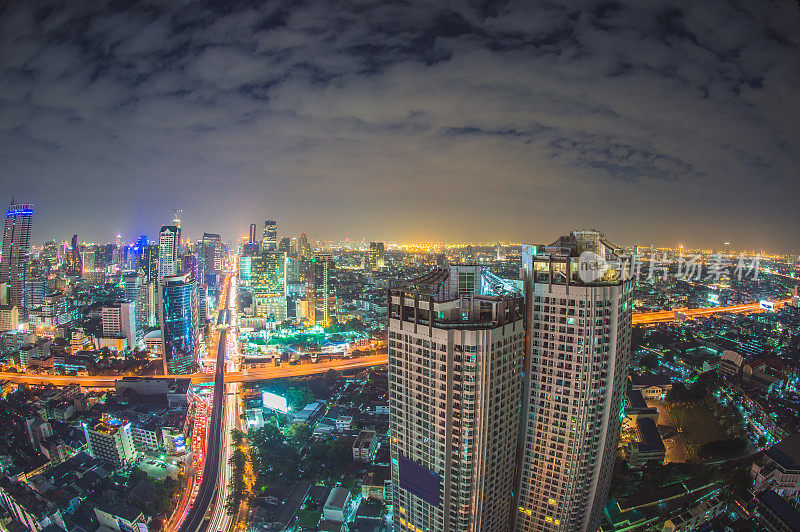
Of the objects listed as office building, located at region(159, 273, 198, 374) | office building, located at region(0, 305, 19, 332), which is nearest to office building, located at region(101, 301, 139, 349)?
office building, located at region(159, 273, 198, 374)

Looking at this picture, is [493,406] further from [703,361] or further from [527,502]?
[703,361]

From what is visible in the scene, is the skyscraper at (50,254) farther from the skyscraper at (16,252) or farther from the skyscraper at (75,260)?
the skyscraper at (16,252)

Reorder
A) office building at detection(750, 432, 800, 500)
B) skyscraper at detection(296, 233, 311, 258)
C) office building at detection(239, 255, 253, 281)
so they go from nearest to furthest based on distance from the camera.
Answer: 1. office building at detection(750, 432, 800, 500)
2. office building at detection(239, 255, 253, 281)
3. skyscraper at detection(296, 233, 311, 258)

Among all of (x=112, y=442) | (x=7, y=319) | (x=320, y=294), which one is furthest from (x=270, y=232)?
(x=112, y=442)

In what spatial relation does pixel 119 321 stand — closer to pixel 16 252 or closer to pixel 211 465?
pixel 16 252

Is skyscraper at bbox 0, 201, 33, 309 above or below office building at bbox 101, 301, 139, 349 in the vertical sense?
above

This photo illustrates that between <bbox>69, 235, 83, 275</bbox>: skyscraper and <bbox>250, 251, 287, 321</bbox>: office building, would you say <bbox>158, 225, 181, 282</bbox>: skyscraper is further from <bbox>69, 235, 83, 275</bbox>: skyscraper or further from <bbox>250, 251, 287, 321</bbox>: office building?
<bbox>69, 235, 83, 275</bbox>: skyscraper

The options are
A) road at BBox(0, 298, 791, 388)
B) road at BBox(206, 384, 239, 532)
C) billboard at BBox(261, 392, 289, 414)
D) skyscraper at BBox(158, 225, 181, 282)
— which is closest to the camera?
road at BBox(206, 384, 239, 532)

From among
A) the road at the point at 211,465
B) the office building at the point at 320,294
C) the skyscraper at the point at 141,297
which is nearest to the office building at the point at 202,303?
the skyscraper at the point at 141,297
